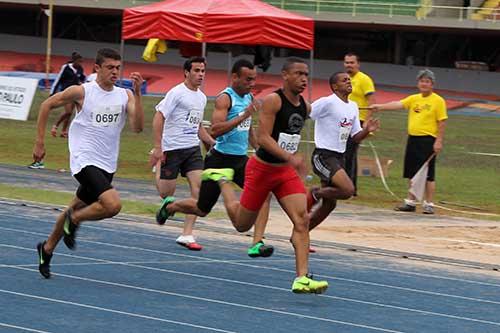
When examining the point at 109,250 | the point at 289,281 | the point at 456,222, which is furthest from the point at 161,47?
the point at 289,281

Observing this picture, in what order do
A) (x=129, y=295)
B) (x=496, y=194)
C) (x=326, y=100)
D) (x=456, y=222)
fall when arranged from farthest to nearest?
1. (x=496, y=194)
2. (x=456, y=222)
3. (x=326, y=100)
4. (x=129, y=295)

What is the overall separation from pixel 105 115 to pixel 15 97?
21196mm

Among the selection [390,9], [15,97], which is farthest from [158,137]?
[390,9]

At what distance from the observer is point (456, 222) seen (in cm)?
1647

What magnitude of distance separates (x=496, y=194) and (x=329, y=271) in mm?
9621

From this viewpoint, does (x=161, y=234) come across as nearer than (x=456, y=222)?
Yes

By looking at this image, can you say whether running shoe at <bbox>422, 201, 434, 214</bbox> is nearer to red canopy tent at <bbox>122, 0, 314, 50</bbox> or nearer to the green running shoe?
red canopy tent at <bbox>122, 0, 314, 50</bbox>

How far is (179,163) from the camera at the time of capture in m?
12.7

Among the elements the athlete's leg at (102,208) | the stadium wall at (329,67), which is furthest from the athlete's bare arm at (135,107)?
the stadium wall at (329,67)

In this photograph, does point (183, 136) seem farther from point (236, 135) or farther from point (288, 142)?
point (288, 142)

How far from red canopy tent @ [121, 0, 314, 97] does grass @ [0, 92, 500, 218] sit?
2258mm

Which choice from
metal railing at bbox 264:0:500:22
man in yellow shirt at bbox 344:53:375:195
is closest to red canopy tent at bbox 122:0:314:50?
man in yellow shirt at bbox 344:53:375:195

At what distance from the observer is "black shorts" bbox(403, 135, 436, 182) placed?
17703 mm

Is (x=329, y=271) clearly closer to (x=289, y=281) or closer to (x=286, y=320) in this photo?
(x=289, y=281)
